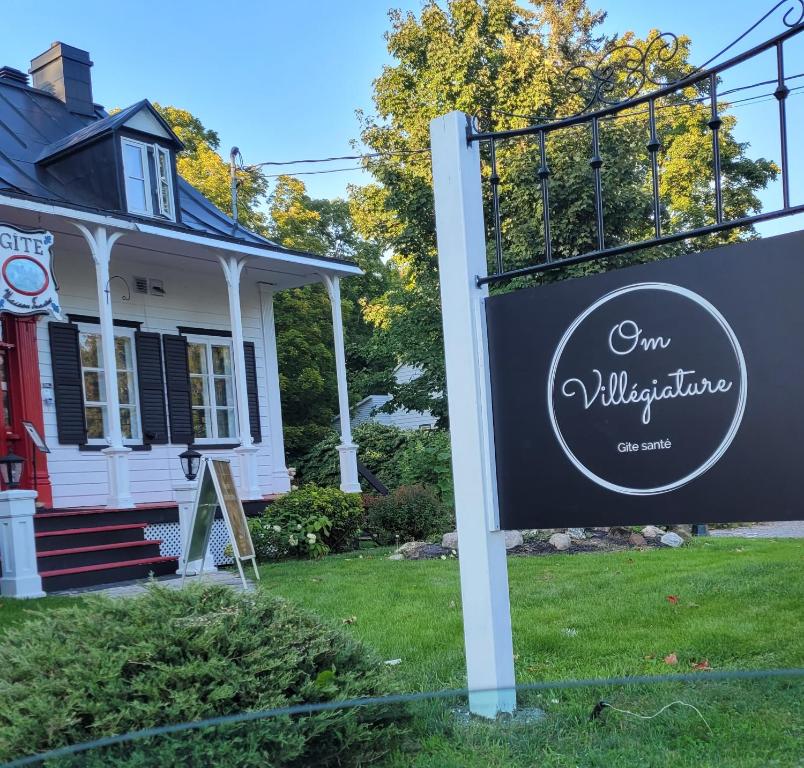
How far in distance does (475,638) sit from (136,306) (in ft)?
29.2

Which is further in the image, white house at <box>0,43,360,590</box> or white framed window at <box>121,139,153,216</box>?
white framed window at <box>121,139,153,216</box>

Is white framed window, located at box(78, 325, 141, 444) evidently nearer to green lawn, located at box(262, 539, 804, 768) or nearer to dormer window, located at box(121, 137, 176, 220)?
dormer window, located at box(121, 137, 176, 220)

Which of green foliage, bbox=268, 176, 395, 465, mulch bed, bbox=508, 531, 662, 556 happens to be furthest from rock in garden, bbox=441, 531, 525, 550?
green foliage, bbox=268, 176, 395, 465

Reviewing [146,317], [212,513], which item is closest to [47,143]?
[146,317]

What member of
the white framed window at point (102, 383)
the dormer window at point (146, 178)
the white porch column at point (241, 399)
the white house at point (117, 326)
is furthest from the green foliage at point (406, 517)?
the dormer window at point (146, 178)

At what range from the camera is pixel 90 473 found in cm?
988

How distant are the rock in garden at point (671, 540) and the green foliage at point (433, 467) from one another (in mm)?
3224

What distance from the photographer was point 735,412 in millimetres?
2615

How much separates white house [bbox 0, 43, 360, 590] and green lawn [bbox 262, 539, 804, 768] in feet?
8.20

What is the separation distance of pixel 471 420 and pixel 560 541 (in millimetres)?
6062

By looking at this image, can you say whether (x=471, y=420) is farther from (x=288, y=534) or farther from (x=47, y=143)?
(x=47, y=143)

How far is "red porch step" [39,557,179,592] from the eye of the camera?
24.6ft

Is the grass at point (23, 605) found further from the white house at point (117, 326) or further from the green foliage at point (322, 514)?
the green foliage at point (322, 514)

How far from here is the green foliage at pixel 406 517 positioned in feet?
34.2
